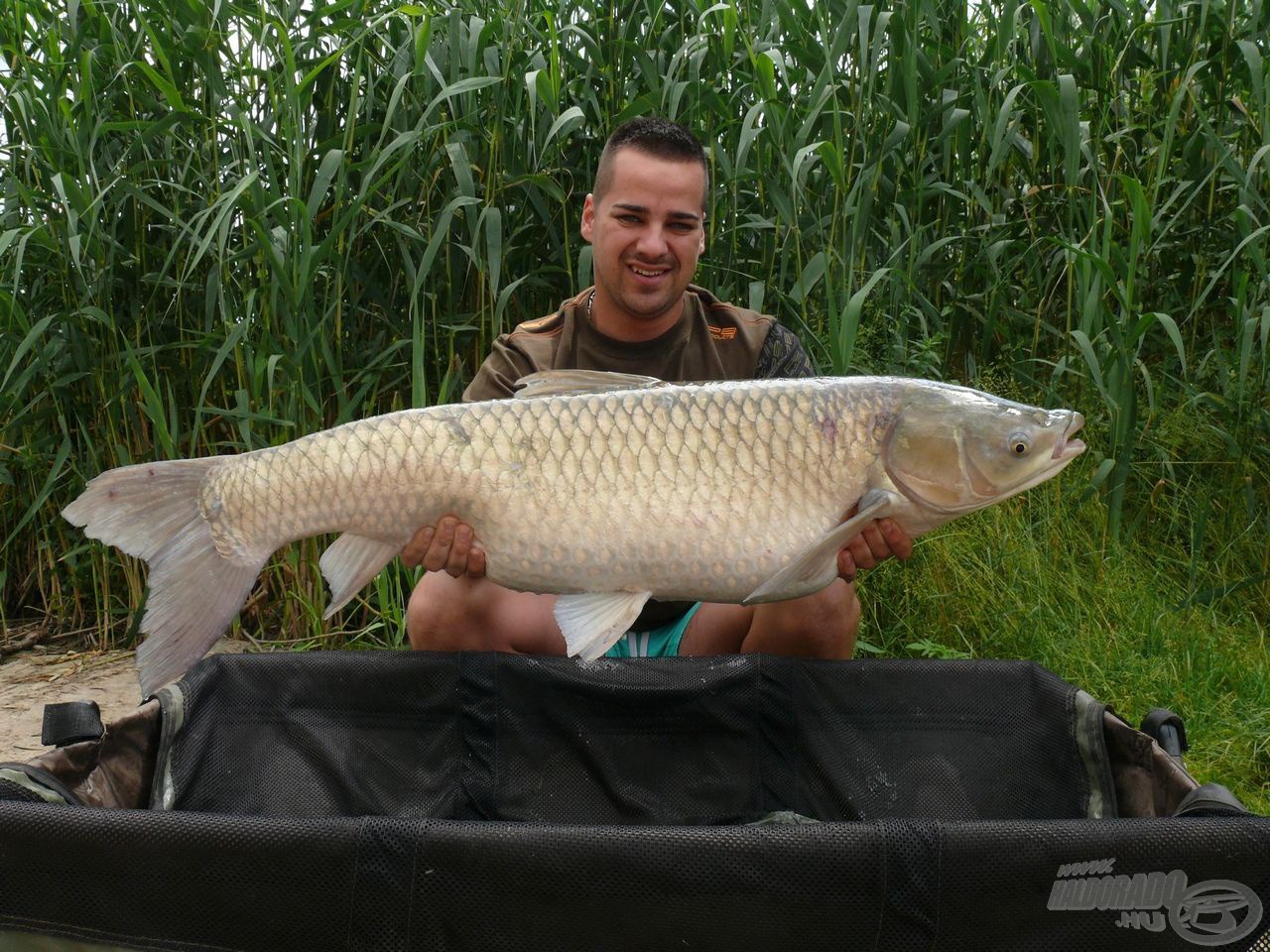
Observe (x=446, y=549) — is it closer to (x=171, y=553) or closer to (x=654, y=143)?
(x=171, y=553)

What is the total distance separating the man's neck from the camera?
2.17 meters

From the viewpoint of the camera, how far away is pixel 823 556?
155 centimetres

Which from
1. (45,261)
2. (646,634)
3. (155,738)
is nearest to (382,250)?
(45,261)

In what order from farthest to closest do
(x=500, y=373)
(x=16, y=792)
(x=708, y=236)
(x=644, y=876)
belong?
1. (x=708, y=236)
2. (x=500, y=373)
3. (x=16, y=792)
4. (x=644, y=876)

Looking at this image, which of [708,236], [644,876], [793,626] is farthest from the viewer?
[708,236]

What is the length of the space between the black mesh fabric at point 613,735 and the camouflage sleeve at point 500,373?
56 cm

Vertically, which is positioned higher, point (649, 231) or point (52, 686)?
point (649, 231)

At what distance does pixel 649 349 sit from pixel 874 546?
675mm

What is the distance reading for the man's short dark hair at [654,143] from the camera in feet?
6.93

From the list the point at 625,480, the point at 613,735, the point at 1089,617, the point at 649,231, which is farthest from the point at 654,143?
the point at 1089,617

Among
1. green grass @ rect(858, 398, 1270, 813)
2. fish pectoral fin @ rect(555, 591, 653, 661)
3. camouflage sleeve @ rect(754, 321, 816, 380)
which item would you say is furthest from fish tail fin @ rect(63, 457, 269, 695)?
green grass @ rect(858, 398, 1270, 813)

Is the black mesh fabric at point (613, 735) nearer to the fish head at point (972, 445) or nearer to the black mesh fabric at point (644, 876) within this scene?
the fish head at point (972, 445)

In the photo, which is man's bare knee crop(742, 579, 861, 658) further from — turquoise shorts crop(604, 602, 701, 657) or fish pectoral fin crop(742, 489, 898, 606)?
fish pectoral fin crop(742, 489, 898, 606)

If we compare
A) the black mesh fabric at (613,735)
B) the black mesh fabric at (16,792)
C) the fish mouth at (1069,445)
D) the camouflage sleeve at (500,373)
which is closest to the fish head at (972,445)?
the fish mouth at (1069,445)
